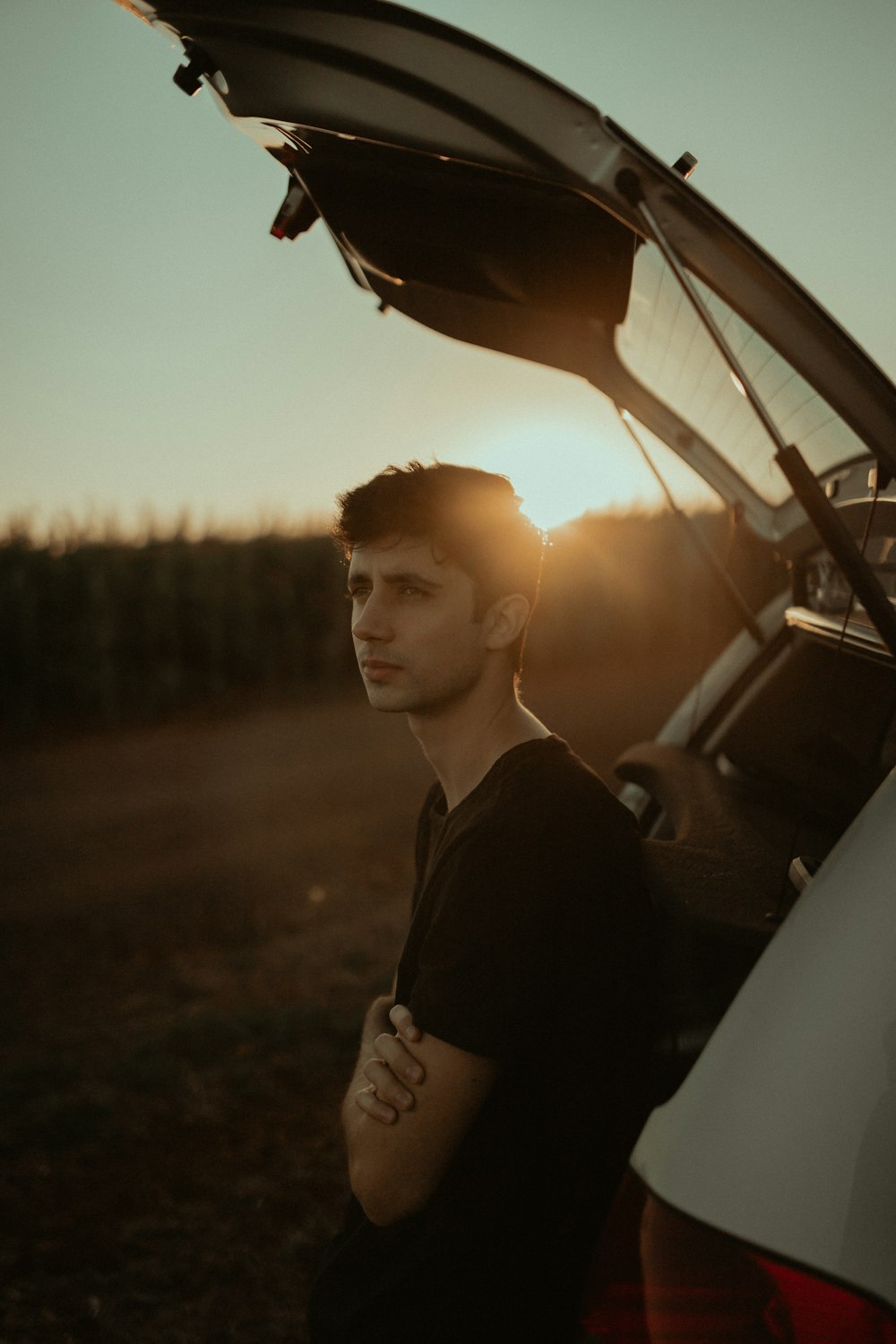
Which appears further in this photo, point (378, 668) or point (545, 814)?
point (378, 668)

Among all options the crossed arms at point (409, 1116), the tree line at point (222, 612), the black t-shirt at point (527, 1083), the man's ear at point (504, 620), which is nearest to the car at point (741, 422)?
the black t-shirt at point (527, 1083)

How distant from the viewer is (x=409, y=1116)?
1.52 metres

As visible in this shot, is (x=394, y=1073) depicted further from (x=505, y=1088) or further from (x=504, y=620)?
(x=504, y=620)

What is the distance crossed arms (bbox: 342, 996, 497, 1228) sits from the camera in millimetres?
1485

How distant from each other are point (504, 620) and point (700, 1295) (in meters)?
1.20

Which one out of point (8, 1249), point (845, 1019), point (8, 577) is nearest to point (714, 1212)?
point (845, 1019)

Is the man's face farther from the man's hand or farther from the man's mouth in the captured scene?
the man's hand

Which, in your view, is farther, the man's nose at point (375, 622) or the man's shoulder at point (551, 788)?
the man's nose at point (375, 622)

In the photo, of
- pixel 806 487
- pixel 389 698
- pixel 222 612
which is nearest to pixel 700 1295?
pixel 806 487

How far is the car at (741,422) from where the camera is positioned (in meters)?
1.09

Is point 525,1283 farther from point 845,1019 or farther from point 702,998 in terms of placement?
point 845,1019

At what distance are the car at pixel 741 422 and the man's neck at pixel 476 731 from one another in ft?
1.07

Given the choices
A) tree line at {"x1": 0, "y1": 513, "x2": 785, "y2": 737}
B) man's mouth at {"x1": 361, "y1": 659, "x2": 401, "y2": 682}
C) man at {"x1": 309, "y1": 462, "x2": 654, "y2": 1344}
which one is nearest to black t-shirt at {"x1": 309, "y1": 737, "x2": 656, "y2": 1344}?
man at {"x1": 309, "y1": 462, "x2": 654, "y2": 1344}

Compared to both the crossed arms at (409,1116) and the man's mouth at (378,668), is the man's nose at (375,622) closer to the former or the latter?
the man's mouth at (378,668)
